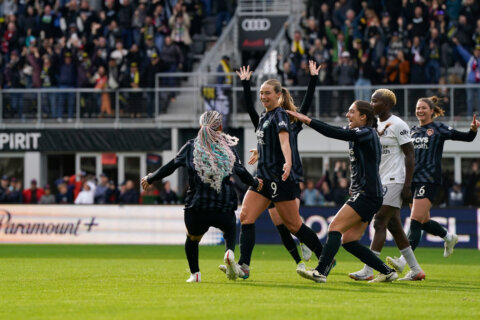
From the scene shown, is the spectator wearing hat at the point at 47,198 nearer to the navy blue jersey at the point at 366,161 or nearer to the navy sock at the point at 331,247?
the navy sock at the point at 331,247

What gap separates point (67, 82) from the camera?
31.8 meters

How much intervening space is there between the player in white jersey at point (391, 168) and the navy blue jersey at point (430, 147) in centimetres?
127

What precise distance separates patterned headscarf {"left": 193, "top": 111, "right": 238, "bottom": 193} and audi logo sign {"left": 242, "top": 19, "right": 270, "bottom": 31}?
21.6 meters

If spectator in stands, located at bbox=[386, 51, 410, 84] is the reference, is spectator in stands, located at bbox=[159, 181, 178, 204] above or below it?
below

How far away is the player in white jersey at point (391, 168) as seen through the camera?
1295 centimetres

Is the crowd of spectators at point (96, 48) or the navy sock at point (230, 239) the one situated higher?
the crowd of spectators at point (96, 48)

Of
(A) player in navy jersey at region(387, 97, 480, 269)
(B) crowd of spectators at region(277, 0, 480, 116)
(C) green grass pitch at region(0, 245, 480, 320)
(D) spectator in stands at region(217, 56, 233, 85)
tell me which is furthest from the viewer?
(D) spectator in stands at region(217, 56, 233, 85)

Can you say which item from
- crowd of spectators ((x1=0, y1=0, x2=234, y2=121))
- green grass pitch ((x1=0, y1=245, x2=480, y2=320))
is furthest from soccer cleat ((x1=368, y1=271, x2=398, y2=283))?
crowd of spectators ((x1=0, y1=0, x2=234, y2=121))

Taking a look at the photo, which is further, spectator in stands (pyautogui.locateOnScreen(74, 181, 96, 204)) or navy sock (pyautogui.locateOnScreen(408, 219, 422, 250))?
spectator in stands (pyautogui.locateOnScreen(74, 181, 96, 204))

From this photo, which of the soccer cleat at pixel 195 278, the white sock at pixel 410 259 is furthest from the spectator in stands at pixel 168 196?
the soccer cleat at pixel 195 278

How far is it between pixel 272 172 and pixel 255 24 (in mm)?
21536

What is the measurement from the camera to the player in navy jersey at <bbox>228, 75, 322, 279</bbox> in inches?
491

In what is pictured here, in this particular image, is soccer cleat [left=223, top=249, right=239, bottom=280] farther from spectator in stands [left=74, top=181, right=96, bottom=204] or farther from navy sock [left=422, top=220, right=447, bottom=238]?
spectator in stands [left=74, top=181, right=96, bottom=204]

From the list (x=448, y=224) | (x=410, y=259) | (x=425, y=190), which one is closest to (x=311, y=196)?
(x=448, y=224)
